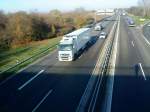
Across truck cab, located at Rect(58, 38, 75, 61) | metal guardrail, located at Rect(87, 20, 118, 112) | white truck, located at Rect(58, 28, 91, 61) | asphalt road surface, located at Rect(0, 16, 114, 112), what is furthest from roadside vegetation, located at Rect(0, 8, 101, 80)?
asphalt road surface, located at Rect(0, 16, 114, 112)

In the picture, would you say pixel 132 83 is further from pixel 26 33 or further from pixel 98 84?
pixel 26 33

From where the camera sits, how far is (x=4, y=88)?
24.8m

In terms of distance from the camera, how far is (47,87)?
2436 cm

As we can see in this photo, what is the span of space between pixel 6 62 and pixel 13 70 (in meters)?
4.91

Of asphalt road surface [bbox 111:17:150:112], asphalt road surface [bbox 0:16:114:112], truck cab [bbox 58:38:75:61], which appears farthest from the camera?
truck cab [bbox 58:38:75:61]

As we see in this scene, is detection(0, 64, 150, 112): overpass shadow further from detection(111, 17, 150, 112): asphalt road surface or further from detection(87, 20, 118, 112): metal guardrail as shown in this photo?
detection(87, 20, 118, 112): metal guardrail

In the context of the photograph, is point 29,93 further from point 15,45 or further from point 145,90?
point 15,45

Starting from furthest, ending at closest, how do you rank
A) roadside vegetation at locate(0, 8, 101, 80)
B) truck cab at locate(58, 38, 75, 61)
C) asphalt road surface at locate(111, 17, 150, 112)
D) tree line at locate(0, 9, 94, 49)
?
1. tree line at locate(0, 9, 94, 49)
2. roadside vegetation at locate(0, 8, 101, 80)
3. truck cab at locate(58, 38, 75, 61)
4. asphalt road surface at locate(111, 17, 150, 112)

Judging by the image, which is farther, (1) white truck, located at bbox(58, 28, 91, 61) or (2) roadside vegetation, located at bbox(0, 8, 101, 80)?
(2) roadside vegetation, located at bbox(0, 8, 101, 80)

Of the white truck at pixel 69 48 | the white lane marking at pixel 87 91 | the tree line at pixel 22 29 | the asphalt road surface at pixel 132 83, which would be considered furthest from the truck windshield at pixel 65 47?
the tree line at pixel 22 29

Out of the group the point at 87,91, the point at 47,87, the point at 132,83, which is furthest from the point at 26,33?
the point at 87,91

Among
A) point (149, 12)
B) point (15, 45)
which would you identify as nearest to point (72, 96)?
point (15, 45)

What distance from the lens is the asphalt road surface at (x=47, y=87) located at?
2029 cm

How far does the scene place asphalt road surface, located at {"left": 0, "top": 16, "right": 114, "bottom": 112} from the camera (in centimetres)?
2029
